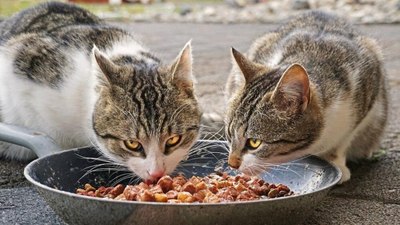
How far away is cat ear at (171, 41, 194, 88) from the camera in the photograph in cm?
218

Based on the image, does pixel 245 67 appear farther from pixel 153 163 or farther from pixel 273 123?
pixel 153 163

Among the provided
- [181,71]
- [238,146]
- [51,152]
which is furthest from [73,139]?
[238,146]

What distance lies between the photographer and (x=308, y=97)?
6.70 feet

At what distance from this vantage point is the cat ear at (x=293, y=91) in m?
1.93

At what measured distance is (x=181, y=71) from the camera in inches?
86.7

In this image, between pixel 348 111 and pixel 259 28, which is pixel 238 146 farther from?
pixel 259 28

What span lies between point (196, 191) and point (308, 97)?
52cm

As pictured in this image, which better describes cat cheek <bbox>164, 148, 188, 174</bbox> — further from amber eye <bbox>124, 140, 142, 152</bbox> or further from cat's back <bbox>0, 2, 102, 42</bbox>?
cat's back <bbox>0, 2, 102, 42</bbox>

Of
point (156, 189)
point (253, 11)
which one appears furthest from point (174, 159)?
point (253, 11)

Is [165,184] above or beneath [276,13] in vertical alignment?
above

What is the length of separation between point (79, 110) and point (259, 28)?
5668 mm

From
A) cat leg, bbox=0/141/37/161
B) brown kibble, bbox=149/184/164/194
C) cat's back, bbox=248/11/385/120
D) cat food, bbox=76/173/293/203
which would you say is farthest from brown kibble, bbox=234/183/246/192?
cat leg, bbox=0/141/37/161

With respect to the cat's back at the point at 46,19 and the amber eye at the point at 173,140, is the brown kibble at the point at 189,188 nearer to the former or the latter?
the amber eye at the point at 173,140

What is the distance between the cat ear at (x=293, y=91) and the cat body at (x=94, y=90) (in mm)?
314
